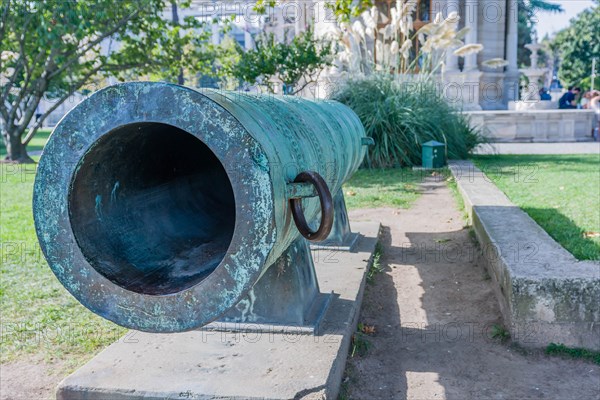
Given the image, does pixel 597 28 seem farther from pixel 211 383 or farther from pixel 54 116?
pixel 211 383

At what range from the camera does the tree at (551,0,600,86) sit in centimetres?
4099

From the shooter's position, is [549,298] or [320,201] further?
[549,298]

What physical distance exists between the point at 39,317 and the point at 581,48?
44.2m

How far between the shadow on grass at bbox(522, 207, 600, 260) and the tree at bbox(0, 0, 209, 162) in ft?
35.1

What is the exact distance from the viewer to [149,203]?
2.47 metres

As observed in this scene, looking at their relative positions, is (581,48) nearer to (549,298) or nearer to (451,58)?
(451,58)

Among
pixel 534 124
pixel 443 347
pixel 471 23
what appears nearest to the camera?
pixel 443 347

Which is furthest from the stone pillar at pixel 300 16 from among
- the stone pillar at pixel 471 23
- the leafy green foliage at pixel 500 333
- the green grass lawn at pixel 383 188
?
the leafy green foliage at pixel 500 333

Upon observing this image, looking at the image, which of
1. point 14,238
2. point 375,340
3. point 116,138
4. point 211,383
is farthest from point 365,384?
point 14,238

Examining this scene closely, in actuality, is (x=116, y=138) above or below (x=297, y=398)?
above

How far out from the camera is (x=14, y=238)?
20.9ft

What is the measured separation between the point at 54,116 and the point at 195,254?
42108mm

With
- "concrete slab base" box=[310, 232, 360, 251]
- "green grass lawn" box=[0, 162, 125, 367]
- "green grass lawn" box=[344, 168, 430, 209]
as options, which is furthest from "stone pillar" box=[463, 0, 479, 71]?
"green grass lawn" box=[0, 162, 125, 367]

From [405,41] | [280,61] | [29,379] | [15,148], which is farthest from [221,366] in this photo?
[15,148]
